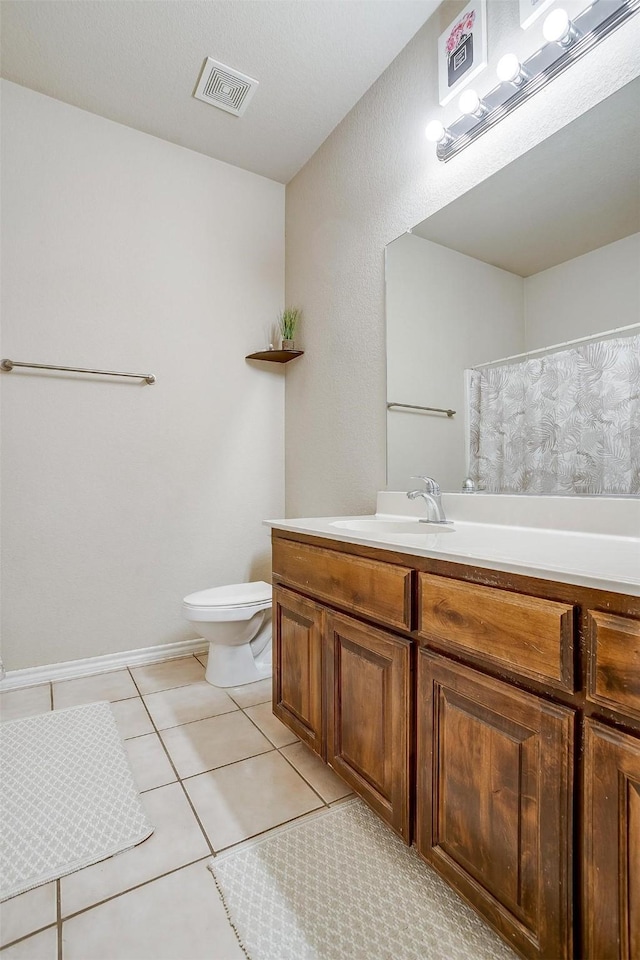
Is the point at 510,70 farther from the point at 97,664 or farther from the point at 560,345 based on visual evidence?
the point at 97,664

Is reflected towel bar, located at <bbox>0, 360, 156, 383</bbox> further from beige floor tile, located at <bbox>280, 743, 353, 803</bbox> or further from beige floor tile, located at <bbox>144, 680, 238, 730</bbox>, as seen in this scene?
beige floor tile, located at <bbox>280, 743, 353, 803</bbox>

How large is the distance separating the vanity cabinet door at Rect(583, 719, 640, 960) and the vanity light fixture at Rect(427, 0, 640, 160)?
1.60 metres

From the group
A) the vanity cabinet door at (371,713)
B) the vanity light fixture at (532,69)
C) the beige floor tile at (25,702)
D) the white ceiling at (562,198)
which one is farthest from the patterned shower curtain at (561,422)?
the beige floor tile at (25,702)

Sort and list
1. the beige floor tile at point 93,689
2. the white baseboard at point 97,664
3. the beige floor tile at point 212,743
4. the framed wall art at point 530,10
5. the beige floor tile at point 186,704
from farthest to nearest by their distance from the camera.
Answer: the white baseboard at point 97,664 < the beige floor tile at point 93,689 < the beige floor tile at point 186,704 < the beige floor tile at point 212,743 < the framed wall art at point 530,10

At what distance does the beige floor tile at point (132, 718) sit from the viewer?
5.71 feet

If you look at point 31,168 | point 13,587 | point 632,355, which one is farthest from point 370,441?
point 31,168

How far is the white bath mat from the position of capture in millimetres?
1156

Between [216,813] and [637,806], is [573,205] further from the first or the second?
[216,813]

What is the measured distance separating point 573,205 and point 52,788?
2258mm


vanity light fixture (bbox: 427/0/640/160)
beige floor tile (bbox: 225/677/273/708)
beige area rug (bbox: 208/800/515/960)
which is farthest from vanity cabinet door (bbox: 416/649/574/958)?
vanity light fixture (bbox: 427/0/640/160)

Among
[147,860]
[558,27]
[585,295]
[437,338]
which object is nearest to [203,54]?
[558,27]

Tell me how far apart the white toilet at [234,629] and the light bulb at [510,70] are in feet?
6.54

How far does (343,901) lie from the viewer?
40.6 inches

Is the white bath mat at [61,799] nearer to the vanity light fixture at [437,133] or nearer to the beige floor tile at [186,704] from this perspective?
the beige floor tile at [186,704]
